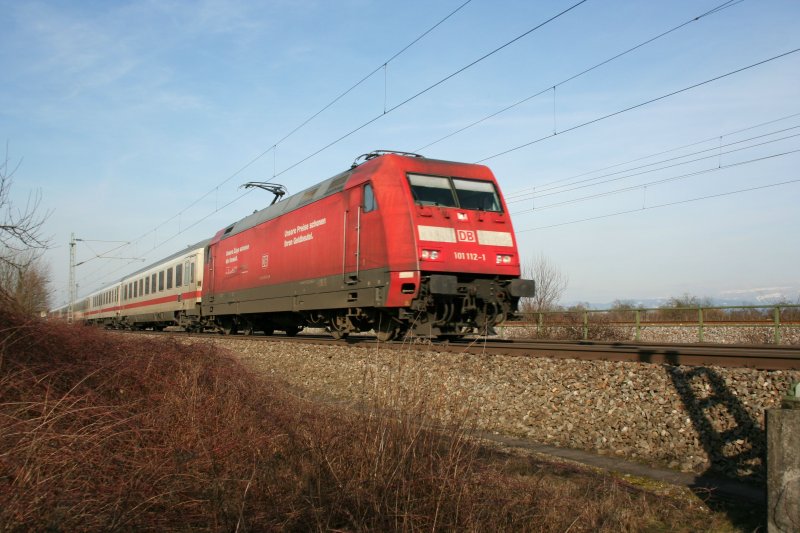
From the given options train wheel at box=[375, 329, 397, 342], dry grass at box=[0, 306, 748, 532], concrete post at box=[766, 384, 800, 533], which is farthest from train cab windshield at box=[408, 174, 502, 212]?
concrete post at box=[766, 384, 800, 533]

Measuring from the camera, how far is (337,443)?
16.6 feet

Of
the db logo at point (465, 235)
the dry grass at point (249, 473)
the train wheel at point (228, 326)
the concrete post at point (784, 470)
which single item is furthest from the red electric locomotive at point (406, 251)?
the train wheel at point (228, 326)

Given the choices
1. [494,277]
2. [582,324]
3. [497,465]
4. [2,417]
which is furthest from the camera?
[582,324]

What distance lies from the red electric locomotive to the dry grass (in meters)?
5.61

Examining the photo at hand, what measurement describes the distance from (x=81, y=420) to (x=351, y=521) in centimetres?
236

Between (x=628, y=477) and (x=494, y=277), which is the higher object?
(x=494, y=277)

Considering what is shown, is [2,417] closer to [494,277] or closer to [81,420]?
[81,420]

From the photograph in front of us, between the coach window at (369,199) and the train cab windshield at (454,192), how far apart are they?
0.86m

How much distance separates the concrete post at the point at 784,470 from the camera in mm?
4281

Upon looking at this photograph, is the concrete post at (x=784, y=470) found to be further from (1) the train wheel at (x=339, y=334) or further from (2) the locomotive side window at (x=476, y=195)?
(1) the train wheel at (x=339, y=334)

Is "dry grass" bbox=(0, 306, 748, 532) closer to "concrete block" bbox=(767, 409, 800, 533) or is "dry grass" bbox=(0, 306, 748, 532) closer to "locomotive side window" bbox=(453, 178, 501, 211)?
"concrete block" bbox=(767, 409, 800, 533)

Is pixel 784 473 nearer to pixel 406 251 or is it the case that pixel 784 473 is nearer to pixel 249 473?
pixel 249 473

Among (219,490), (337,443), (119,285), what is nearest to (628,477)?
(337,443)

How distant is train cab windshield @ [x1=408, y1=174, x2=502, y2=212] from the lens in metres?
13.0
